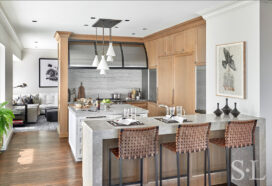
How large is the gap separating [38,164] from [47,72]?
672 cm

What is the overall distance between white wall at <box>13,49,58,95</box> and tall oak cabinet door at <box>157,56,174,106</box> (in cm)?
595

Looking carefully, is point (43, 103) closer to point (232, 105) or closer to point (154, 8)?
point (154, 8)

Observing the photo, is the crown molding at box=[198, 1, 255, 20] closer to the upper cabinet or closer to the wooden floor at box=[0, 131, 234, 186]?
the upper cabinet

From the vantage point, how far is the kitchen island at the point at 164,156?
2775 millimetres

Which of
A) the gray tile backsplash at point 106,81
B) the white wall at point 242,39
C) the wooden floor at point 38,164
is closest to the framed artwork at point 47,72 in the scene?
the gray tile backsplash at point 106,81

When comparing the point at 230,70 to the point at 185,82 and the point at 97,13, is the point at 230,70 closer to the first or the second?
the point at 185,82

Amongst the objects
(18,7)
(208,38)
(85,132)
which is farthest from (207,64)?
(18,7)

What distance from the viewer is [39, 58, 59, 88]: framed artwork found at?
10562 millimetres

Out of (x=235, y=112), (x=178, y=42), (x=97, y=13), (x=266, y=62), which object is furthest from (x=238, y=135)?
(x=97, y=13)

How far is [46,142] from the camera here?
6141mm

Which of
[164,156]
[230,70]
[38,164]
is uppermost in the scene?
[230,70]

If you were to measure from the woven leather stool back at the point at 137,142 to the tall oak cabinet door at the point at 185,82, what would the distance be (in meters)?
2.43

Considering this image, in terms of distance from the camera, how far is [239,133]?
3.23 metres

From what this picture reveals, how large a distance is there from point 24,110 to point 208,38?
6.57m
